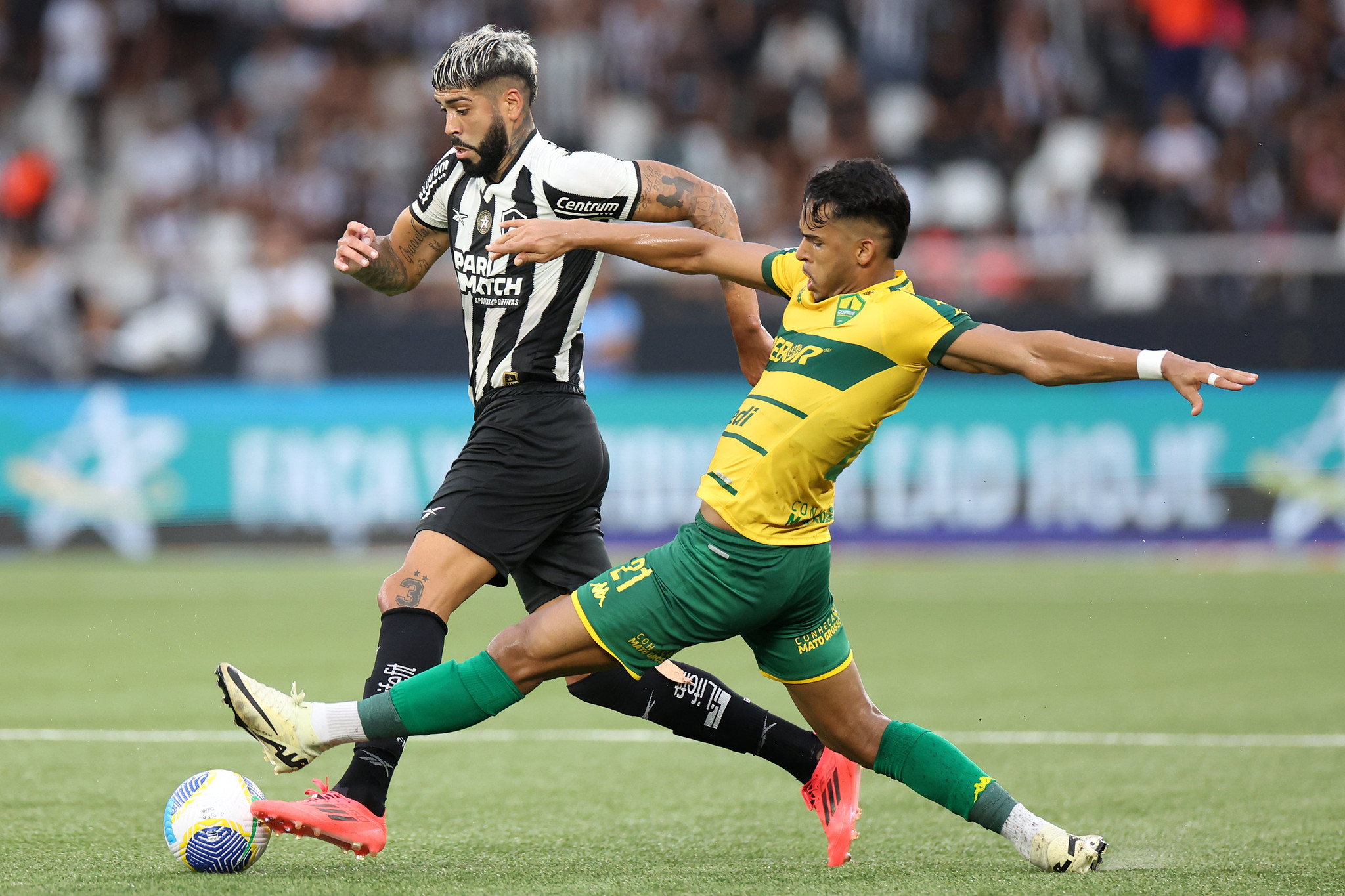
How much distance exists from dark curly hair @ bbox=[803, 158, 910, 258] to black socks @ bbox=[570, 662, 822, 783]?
166 centimetres

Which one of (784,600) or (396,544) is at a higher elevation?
(784,600)

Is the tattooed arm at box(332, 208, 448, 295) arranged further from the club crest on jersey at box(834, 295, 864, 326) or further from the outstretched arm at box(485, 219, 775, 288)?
the club crest on jersey at box(834, 295, 864, 326)

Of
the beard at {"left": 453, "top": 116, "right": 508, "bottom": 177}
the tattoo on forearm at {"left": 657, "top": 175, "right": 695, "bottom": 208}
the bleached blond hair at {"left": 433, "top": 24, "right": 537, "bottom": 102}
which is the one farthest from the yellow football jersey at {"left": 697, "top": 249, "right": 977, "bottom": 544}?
the bleached blond hair at {"left": 433, "top": 24, "right": 537, "bottom": 102}

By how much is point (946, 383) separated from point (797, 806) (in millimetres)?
8449

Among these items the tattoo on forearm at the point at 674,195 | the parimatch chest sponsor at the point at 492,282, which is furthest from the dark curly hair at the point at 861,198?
the parimatch chest sponsor at the point at 492,282

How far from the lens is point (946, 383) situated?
14.1 meters

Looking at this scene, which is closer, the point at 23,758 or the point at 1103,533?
the point at 23,758

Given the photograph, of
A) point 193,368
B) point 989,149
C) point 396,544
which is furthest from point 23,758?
point 989,149

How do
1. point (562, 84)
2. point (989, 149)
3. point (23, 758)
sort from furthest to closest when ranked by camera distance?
point (562, 84) < point (989, 149) < point (23, 758)

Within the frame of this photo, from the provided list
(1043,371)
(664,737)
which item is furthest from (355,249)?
(664,737)

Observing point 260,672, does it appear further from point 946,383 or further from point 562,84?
point 562,84

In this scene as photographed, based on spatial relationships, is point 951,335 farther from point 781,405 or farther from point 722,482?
point 722,482

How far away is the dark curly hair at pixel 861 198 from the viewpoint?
4.61m

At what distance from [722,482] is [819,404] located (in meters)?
0.35
